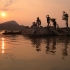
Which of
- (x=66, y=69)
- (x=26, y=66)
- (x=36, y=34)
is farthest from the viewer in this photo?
(x=36, y=34)

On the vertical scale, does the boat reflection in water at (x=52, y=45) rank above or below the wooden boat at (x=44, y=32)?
below

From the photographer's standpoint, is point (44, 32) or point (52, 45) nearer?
point (52, 45)

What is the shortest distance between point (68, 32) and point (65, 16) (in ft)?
30.9

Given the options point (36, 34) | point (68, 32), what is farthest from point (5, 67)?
point (68, 32)

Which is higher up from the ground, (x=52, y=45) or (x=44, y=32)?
(x=44, y=32)

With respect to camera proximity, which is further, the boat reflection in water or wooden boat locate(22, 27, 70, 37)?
wooden boat locate(22, 27, 70, 37)

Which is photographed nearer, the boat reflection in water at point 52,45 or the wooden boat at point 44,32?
the boat reflection in water at point 52,45

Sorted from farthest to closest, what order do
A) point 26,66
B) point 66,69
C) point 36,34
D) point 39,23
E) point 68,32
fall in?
point 39,23
point 68,32
point 36,34
point 26,66
point 66,69

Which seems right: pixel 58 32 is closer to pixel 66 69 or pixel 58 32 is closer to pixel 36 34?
pixel 36 34

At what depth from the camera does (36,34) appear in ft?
186

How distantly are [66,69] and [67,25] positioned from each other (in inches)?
2253

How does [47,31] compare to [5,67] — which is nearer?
[5,67]

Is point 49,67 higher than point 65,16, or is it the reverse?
point 65,16

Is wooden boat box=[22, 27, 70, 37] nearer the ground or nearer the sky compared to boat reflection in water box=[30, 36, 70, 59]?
nearer the sky
